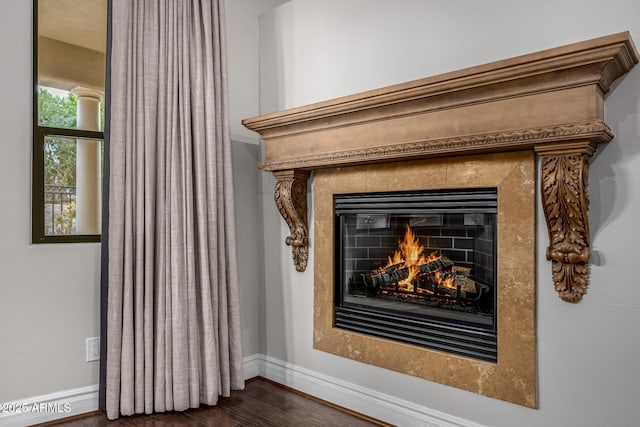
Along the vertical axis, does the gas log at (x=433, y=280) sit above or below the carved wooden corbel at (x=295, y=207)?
below

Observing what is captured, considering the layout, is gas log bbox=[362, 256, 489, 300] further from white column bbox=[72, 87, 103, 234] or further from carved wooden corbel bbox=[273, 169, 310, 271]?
white column bbox=[72, 87, 103, 234]

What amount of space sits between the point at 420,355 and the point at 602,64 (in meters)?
1.45

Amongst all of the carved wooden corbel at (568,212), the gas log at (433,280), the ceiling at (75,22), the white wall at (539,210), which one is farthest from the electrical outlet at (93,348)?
the carved wooden corbel at (568,212)

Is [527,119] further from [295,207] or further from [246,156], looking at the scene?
[246,156]

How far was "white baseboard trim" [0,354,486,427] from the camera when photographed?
221 centimetres

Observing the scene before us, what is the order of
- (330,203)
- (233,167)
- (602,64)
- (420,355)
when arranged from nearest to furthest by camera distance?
(602,64)
(420,355)
(330,203)
(233,167)

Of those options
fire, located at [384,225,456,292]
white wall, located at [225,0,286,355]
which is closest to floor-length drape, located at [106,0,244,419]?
white wall, located at [225,0,286,355]

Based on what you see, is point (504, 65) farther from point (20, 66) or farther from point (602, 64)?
point (20, 66)

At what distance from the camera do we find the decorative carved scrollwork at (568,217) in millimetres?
1694

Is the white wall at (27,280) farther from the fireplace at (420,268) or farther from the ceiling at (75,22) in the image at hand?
the fireplace at (420,268)

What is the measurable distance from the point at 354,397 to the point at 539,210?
4.56 feet

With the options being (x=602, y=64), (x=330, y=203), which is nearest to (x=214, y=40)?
(x=330, y=203)

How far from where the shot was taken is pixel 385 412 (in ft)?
7.72

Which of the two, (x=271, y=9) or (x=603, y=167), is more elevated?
(x=271, y=9)
